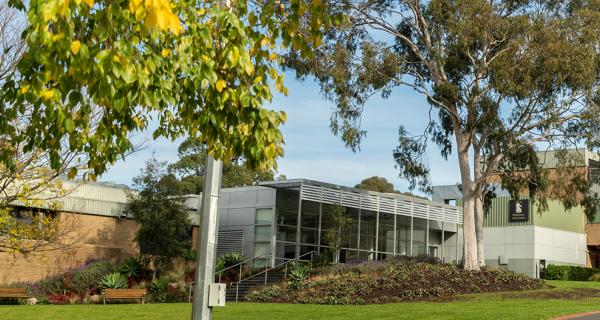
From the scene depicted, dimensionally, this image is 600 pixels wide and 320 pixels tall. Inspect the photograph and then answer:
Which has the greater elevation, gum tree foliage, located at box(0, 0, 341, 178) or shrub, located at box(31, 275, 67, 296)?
gum tree foliage, located at box(0, 0, 341, 178)

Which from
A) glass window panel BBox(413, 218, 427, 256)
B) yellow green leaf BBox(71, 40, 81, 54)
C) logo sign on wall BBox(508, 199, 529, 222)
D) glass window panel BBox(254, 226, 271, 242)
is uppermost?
logo sign on wall BBox(508, 199, 529, 222)

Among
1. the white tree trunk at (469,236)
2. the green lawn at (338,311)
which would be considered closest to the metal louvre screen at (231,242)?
the white tree trunk at (469,236)

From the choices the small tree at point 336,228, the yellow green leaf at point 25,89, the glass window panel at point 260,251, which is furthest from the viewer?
the glass window panel at point 260,251

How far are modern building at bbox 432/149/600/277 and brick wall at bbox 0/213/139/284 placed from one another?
19820 millimetres

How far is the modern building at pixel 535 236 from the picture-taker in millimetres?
48188

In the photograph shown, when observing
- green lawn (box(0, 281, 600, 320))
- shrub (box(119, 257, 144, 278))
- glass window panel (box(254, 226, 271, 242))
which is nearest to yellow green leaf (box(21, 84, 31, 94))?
green lawn (box(0, 281, 600, 320))

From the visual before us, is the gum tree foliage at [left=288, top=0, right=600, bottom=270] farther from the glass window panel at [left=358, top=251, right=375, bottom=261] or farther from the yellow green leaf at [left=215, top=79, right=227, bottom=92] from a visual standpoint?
the yellow green leaf at [left=215, top=79, right=227, bottom=92]

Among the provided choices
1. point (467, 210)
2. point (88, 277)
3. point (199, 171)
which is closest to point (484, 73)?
point (467, 210)

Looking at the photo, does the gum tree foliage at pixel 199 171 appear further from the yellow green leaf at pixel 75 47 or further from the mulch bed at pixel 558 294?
the yellow green leaf at pixel 75 47

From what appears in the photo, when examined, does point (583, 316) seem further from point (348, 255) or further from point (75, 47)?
point (348, 255)

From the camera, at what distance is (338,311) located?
770 inches

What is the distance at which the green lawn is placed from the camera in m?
17.3

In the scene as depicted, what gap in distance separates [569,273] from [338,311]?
30.6m

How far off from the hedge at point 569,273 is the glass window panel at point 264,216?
20467 mm
